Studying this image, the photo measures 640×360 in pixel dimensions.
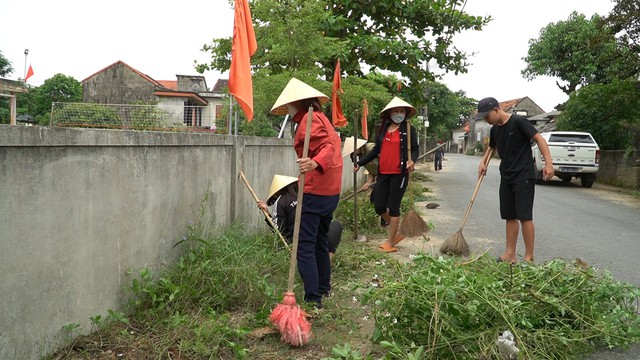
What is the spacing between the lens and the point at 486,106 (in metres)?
5.35

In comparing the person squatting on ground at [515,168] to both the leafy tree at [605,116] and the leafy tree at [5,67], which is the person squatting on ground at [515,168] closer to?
the leafy tree at [605,116]

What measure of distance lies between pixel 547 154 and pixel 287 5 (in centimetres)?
621

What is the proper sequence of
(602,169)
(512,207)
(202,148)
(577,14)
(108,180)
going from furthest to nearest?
(577,14) → (602,169) → (512,207) → (202,148) → (108,180)

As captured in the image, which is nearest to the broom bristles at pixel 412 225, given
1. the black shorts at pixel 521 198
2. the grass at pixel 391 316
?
the black shorts at pixel 521 198

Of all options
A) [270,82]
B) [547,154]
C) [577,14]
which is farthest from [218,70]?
[577,14]

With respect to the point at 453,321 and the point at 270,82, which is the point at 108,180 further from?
the point at 270,82

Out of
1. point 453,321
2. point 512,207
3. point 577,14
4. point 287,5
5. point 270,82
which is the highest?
point 577,14

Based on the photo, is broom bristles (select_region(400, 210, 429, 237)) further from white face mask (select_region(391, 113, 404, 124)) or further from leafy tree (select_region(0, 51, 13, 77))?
leafy tree (select_region(0, 51, 13, 77))

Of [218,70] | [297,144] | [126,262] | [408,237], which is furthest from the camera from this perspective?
[218,70]

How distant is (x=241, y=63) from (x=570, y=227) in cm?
651

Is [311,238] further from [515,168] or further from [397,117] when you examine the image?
[397,117]

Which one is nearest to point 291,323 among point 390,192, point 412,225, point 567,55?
point 390,192

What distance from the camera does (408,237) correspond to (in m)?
7.20

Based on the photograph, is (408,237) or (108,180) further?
(408,237)
